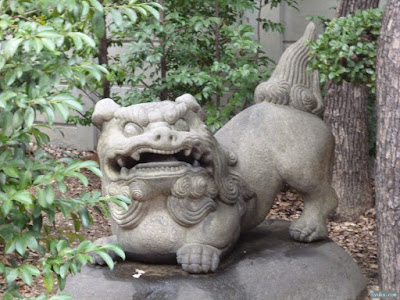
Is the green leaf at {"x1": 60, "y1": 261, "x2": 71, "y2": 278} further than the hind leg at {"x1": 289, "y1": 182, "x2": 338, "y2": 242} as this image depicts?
No

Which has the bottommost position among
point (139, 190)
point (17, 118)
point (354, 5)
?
point (139, 190)

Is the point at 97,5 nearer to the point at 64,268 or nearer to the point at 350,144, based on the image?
the point at 64,268

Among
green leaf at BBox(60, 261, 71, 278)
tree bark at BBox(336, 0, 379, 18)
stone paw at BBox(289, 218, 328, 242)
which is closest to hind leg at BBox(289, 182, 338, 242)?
stone paw at BBox(289, 218, 328, 242)

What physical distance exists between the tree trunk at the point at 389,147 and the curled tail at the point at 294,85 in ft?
1.79

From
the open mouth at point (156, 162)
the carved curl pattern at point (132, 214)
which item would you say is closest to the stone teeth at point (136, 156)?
the open mouth at point (156, 162)

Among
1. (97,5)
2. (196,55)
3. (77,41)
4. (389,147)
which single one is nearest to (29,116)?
(77,41)

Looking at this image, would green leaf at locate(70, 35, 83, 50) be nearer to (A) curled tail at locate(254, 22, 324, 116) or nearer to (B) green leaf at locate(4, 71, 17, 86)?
(B) green leaf at locate(4, 71, 17, 86)

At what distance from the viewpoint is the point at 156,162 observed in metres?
3.55

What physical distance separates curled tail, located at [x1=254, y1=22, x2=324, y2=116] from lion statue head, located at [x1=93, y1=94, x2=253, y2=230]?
1.78 ft

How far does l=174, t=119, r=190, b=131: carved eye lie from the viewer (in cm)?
362

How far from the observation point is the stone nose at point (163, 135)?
3.45 metres

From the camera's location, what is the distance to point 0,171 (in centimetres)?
234

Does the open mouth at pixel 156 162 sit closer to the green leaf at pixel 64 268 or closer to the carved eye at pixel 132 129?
the carved eye at pixel 132 129

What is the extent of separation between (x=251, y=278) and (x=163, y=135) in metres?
0.86
